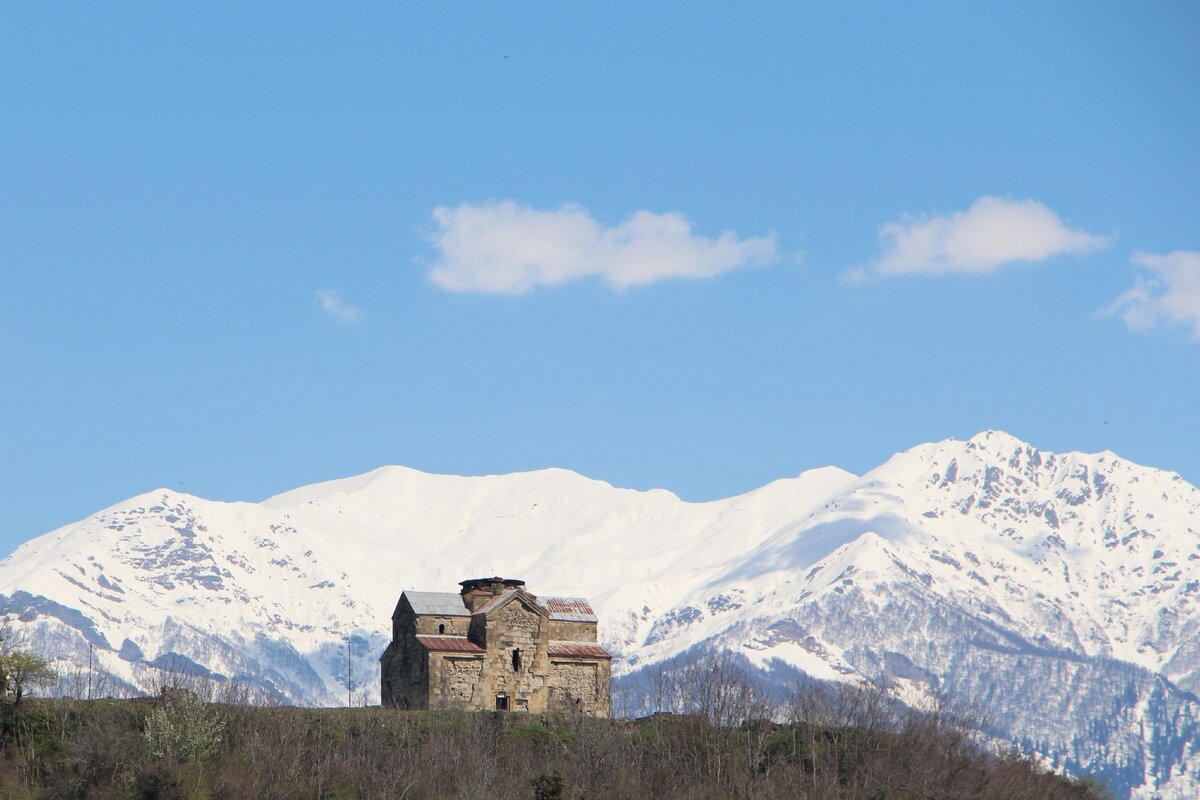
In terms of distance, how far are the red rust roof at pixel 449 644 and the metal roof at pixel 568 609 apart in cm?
648

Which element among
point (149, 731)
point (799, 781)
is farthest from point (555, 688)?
Result: point (149, 731)

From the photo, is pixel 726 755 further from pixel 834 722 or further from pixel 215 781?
pixel 215 781

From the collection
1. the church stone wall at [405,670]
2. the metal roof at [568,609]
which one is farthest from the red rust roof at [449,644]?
the metal roof at [568,609]

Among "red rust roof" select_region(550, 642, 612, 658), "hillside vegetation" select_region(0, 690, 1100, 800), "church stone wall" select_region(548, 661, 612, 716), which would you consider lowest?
"hillside vegetation" select_region(0, 690, 1100, 800)

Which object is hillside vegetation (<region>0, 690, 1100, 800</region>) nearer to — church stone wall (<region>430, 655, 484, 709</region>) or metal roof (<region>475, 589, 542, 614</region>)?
church stone wall (<region>430, 655, 484, 709</region>)

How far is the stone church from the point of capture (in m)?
116

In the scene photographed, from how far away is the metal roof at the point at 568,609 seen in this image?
402 ft

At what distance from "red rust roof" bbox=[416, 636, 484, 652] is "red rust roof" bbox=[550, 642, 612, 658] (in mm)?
5766

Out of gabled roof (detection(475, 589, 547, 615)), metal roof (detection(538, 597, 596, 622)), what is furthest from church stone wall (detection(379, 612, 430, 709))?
metal roof (detection(538, 597, 596, 622))

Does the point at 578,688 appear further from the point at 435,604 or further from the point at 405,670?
the point at 405,670

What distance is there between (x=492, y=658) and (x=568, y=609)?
29.5 ft

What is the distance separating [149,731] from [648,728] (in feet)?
104

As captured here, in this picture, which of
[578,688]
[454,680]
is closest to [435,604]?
[454,680]

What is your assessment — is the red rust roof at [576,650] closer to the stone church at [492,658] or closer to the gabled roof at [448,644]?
the stone church at [492,658]
